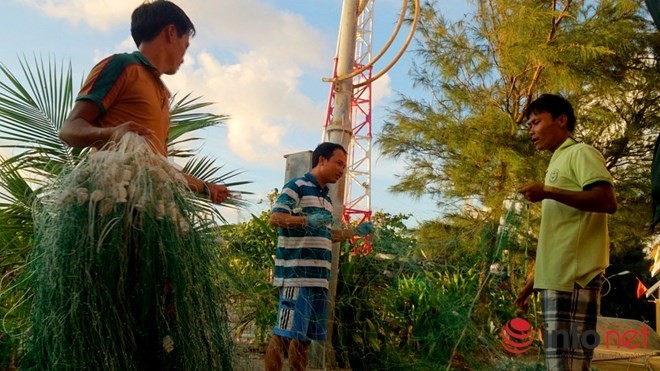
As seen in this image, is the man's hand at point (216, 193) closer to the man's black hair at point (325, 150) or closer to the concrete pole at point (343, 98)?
the man's black hair at point (325, 150)

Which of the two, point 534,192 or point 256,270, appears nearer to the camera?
point 534,192

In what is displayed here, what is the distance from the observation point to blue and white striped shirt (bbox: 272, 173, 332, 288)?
2.88 meters

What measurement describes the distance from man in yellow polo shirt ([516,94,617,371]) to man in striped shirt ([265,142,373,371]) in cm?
97

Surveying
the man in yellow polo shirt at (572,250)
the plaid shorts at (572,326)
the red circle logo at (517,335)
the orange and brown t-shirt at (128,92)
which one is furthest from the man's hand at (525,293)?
the red circle logo at (517,335)

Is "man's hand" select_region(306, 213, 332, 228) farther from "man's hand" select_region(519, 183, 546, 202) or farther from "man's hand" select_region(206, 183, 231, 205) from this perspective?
"man's hand" select_region(519, 183, 546, 202)

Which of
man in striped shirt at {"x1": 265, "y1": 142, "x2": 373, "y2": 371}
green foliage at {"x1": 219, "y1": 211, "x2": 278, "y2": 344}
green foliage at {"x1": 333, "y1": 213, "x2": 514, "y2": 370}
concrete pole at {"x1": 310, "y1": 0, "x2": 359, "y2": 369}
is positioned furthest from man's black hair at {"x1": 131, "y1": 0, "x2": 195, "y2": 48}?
concrete pole at {"x1": 310, "y1": 0, "x2": 359, "y2": 369}

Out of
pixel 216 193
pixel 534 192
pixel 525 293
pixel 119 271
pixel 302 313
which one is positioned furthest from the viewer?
pixel 302 313

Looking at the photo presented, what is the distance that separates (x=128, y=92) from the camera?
1848 millimetres

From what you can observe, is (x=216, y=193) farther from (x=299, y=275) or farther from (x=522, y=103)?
(x=522, y=103)

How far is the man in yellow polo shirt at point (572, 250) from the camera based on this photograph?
86.1 inches

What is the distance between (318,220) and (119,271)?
143cm

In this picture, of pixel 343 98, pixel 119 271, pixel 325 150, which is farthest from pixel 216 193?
pixel 343 98

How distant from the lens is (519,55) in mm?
6980

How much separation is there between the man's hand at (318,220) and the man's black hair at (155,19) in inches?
45.3
